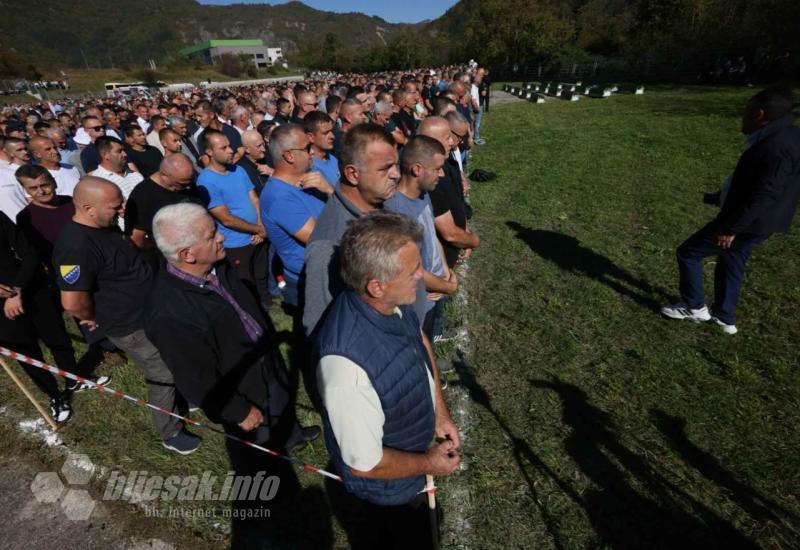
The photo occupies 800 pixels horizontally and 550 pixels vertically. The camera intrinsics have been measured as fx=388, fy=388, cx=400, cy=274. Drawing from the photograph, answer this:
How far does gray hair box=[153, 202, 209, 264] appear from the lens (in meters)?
2.35

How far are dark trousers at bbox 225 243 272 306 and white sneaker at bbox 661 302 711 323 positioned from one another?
505 centimetres

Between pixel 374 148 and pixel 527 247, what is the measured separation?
477 centimetres

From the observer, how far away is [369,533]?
2.88m

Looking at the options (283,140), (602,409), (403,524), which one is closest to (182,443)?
(403,524)

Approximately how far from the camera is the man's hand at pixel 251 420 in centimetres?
270

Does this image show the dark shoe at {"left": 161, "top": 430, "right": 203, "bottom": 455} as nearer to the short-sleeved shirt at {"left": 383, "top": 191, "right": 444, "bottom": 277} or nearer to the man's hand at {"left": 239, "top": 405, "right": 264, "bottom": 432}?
the man's hand at {"left": 239, "top": 405, "right": 264, "bottom": 432}

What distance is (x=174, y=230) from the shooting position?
2354 mm

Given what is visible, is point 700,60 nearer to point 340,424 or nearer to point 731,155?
point 731,155

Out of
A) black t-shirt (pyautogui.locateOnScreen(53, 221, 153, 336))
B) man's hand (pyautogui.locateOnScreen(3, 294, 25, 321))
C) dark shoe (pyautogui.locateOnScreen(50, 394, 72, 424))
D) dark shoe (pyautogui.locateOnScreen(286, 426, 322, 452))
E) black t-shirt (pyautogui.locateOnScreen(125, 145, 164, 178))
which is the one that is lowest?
dark shoe (pyautogui.locateOnScreen(50, 394, 72, 424))

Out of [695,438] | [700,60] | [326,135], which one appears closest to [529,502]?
[695,438]

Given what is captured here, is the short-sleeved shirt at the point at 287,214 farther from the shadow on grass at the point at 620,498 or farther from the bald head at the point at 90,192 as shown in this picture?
the shadow on grass at the point at 620,498

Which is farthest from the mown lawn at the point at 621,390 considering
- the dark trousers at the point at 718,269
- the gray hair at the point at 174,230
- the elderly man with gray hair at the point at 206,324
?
the gray hair at the point at 174,230

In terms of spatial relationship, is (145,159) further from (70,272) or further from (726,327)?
(726,327)

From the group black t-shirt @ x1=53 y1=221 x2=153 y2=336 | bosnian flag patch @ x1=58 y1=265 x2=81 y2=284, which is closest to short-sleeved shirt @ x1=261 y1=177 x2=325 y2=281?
black t-shirt @ x1=53 y1=221 x2=153 y2=336
